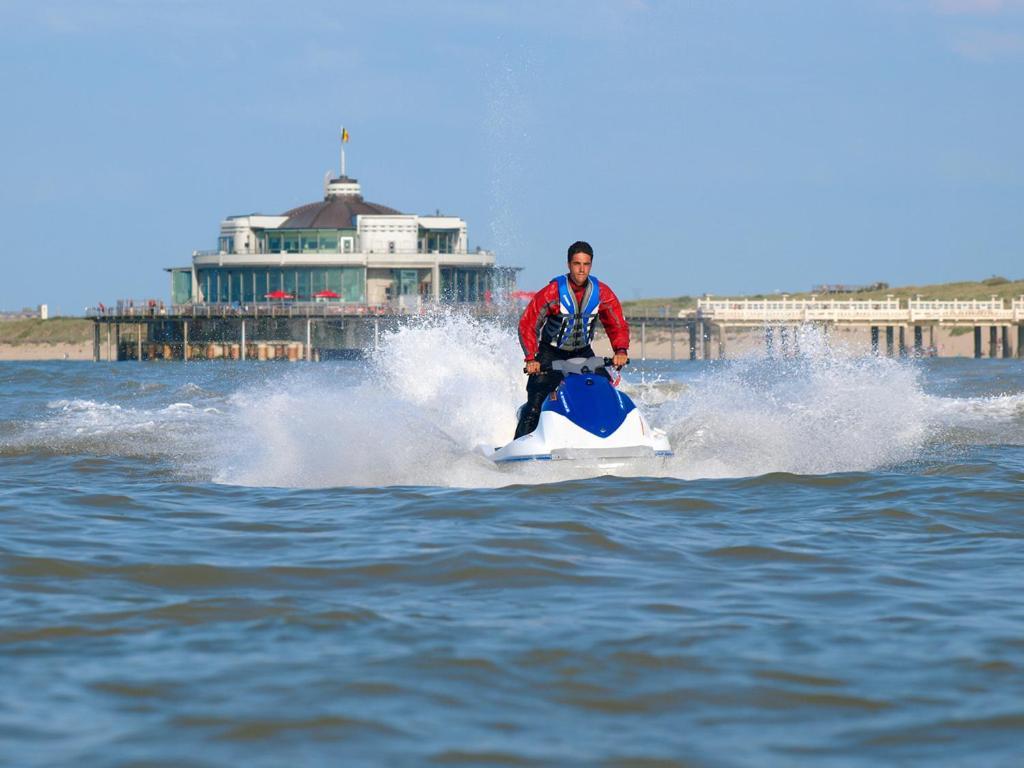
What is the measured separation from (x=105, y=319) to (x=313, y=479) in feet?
221

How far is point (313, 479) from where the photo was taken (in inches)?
456

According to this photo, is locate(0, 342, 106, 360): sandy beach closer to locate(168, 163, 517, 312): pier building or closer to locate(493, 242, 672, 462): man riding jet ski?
locate(168, 163, 517, 312): pier building

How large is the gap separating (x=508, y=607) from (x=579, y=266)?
4.92 meters

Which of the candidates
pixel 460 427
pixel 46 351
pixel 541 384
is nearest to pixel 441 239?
pixel 46 351

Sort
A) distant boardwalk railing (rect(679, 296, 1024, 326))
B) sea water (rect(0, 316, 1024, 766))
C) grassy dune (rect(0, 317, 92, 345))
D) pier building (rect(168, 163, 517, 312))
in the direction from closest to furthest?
sea water (rect(0, 316, 1024, 766))
distant boardwalk railing (rect(679, 296, 1024, 326))
pier building (rect(168, 163, 517, 312))
grassy dune (rect(0, 317, 92, 345))

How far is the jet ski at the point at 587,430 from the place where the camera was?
35.3 ft

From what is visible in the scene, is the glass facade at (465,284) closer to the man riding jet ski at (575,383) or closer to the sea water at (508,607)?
the sea water at (508,607)

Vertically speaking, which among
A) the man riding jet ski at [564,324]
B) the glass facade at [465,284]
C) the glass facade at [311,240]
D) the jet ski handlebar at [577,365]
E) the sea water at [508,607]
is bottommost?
the sea water at [508,607]

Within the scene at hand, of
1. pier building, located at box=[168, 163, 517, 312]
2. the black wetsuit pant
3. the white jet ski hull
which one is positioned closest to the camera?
the white jet ski hull

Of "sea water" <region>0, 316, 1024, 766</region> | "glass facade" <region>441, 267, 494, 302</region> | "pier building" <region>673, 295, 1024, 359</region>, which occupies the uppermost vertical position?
"glass facade" <region>441, 267, 494, 302</region>

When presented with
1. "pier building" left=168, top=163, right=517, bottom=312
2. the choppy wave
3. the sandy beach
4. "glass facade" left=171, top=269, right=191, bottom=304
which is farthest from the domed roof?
the choppy wave

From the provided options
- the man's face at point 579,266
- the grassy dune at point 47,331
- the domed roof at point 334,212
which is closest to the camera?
the man's face at point 579,266

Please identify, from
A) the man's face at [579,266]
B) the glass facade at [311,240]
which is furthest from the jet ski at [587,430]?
the glass facade at [311,240]

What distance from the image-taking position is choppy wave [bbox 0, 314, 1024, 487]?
1183cm
